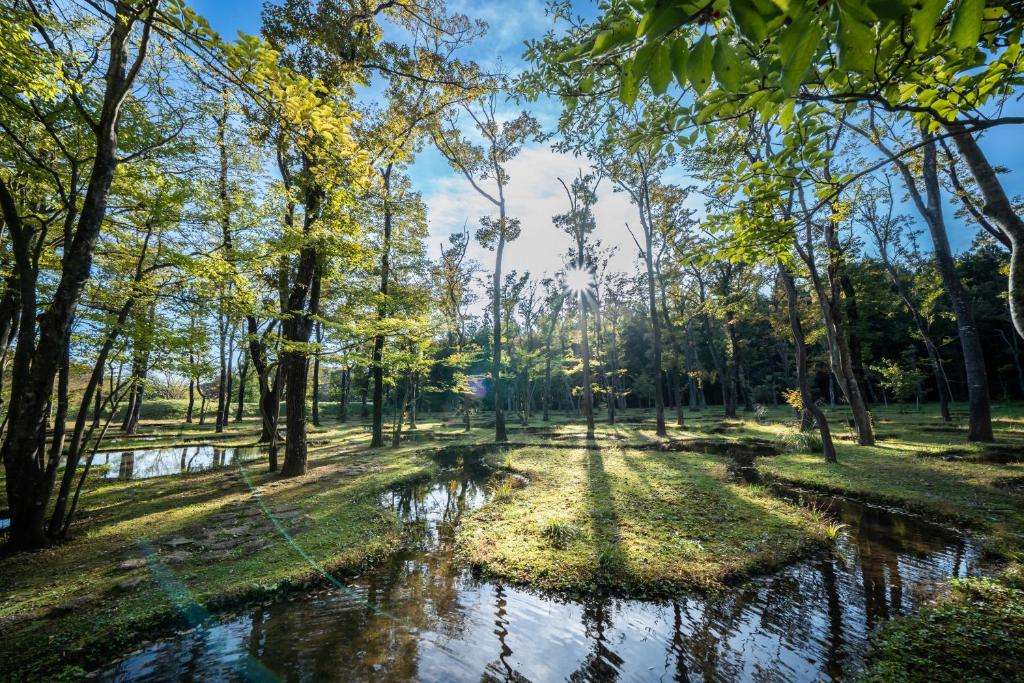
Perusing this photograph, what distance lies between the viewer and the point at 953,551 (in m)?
5.19

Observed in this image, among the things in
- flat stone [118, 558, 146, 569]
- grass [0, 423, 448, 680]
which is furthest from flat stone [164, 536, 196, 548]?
flat stone [118, 558, 146, 569]

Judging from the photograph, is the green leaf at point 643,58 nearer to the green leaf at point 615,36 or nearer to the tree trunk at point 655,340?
the green leaf at point 615,36

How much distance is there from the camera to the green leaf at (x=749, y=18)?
3.76ft

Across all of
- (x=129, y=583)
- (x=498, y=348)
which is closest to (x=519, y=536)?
(x=129, y=583)

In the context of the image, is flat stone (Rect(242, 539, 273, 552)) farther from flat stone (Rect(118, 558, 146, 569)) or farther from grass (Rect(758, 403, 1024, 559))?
grass (Rect(758, 403, 1024, 559))

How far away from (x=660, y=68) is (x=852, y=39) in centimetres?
61

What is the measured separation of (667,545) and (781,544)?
1.62 meters

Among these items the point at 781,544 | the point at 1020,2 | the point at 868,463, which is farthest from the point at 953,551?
the point at 1020,2

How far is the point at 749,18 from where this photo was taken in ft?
3.84

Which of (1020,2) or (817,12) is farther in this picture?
(1020,2)

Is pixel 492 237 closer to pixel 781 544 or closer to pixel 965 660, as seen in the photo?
pixel 781 544

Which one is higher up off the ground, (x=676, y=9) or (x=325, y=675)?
(x=676, y=9)

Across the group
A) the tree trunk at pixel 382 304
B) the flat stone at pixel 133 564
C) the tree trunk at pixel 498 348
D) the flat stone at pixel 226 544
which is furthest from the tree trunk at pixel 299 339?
the tree trunk at pixel 498 348

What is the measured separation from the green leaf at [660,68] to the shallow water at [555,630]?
4.36 metres
